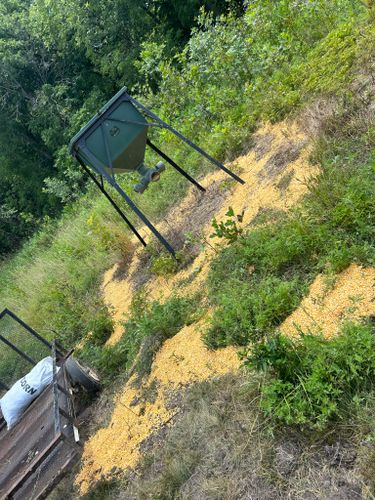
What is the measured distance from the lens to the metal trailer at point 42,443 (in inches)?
157

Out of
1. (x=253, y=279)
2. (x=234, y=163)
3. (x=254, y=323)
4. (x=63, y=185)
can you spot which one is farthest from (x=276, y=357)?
(x=63, y=185)

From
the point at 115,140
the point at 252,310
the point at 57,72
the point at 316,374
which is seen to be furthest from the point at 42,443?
the point at 57,72

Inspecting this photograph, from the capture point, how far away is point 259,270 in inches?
163

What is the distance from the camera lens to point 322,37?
22.8 feet

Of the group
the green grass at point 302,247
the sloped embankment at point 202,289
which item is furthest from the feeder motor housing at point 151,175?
the green grass at point 302,247

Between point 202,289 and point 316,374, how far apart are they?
2166 mm

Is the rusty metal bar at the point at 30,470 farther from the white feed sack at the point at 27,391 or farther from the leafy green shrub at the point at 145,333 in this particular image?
the white feed sack at the point at 27,391

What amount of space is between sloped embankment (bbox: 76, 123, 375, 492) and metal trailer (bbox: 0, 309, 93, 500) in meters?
0.25

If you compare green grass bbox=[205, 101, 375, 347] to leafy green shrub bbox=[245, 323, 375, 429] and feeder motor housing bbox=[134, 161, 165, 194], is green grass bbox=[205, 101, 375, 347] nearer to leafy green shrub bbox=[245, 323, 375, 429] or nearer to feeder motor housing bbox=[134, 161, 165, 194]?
leafy green shrub bbox=[245, 323, 375, 429]

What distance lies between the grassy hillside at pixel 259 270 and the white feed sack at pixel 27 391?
2.04ft

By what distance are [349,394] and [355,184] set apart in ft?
5.47

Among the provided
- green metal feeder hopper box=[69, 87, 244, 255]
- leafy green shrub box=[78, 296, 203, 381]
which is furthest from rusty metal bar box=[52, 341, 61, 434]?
green metal feeder hopper box=[69, 87, 244, 255]

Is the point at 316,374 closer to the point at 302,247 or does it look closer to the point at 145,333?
the point at 302,247

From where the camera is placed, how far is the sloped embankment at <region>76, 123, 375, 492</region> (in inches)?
129
